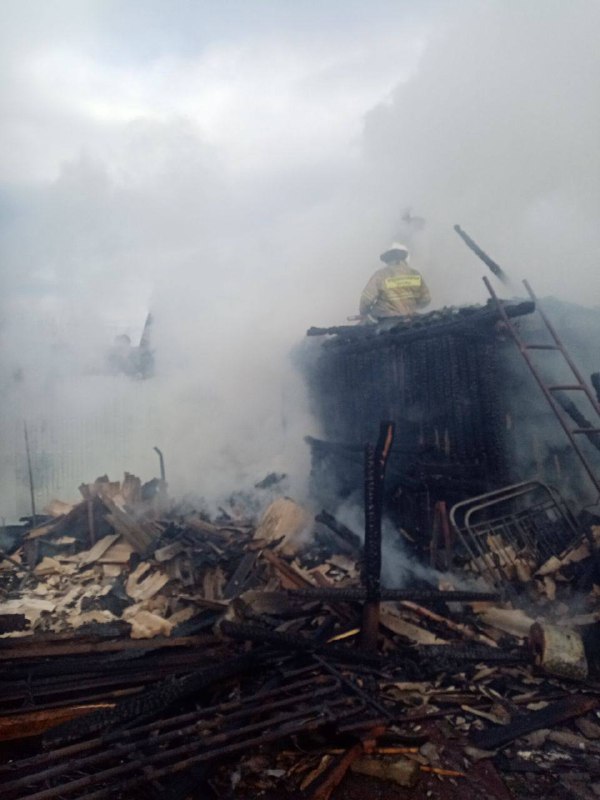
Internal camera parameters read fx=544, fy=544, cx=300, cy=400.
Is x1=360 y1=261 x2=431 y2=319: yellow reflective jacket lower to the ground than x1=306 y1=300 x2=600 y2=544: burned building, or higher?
higher

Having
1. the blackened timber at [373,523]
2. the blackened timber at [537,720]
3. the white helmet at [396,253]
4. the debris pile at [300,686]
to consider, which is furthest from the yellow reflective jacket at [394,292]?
the blackened timber at [537,720]

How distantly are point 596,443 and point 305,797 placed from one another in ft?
19.0

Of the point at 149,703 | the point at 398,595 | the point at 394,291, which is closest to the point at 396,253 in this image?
the point at 394,291

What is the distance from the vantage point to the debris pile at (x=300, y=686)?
11.8ft

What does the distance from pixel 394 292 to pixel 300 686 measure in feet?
25.8

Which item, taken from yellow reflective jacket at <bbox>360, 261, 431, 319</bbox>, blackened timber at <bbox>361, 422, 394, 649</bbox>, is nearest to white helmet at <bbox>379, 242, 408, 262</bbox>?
yellow reflective jacket at <bbox>360, 261, 431, 319</bbox>

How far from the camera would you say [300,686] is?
4.42 metres

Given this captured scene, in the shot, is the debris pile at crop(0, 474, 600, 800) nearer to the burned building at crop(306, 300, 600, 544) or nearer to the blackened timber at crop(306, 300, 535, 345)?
the burned building at crop(306, 300, 600, 544)

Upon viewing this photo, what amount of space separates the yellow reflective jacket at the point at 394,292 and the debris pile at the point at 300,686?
517 centimetres

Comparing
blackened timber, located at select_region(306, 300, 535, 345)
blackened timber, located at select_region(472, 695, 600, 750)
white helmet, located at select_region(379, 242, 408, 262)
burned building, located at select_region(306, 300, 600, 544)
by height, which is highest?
white helmet, located at select_region(379, 242, 408, 262)

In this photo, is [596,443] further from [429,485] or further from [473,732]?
[473,732]

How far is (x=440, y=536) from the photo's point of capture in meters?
7.18

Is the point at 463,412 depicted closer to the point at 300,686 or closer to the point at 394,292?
the point at 394,292

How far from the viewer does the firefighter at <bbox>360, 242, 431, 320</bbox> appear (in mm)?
10625
